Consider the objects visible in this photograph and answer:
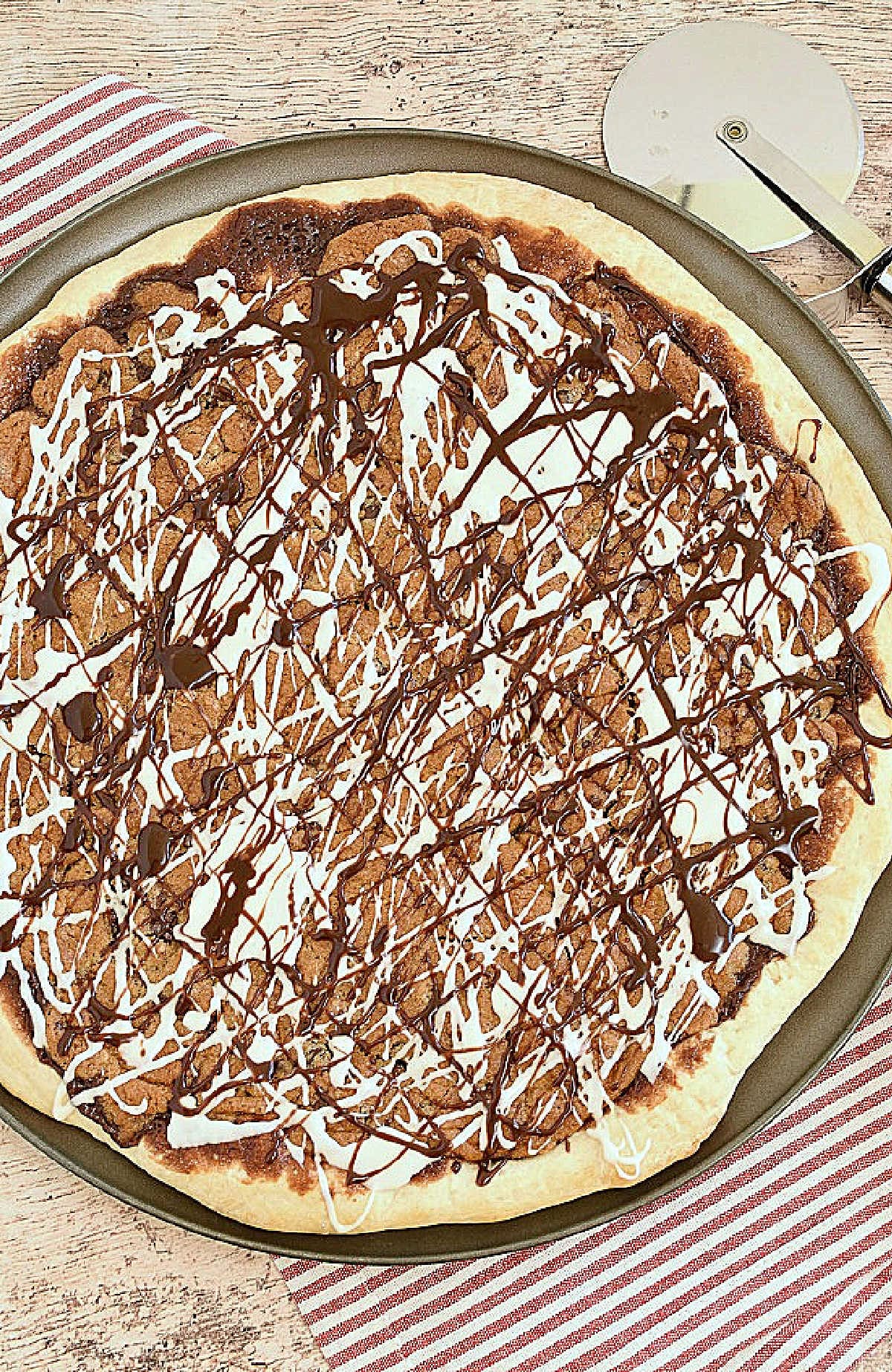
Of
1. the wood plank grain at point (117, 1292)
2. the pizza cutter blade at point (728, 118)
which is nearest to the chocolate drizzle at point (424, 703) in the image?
the wood plank grain at point (117, 1292)

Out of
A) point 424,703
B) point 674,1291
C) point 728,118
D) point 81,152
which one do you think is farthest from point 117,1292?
point 728,118

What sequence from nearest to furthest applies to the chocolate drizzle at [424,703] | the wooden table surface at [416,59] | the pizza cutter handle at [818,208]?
the chocolate drizzle at [424,703]
the pizza cutter handle at [818,208]
the wooden table surface at [416,59]

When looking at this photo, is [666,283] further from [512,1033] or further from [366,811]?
[512,1033]

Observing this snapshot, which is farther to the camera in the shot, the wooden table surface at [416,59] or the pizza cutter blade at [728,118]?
the wooden table surface at [416,59]

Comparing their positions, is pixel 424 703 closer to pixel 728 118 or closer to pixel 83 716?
pixel 83 716

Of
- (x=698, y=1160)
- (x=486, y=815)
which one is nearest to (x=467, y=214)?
(x=486, y=815)

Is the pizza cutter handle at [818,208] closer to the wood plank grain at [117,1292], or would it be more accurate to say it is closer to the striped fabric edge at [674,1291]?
the striped fabric edge at [674,1291]
